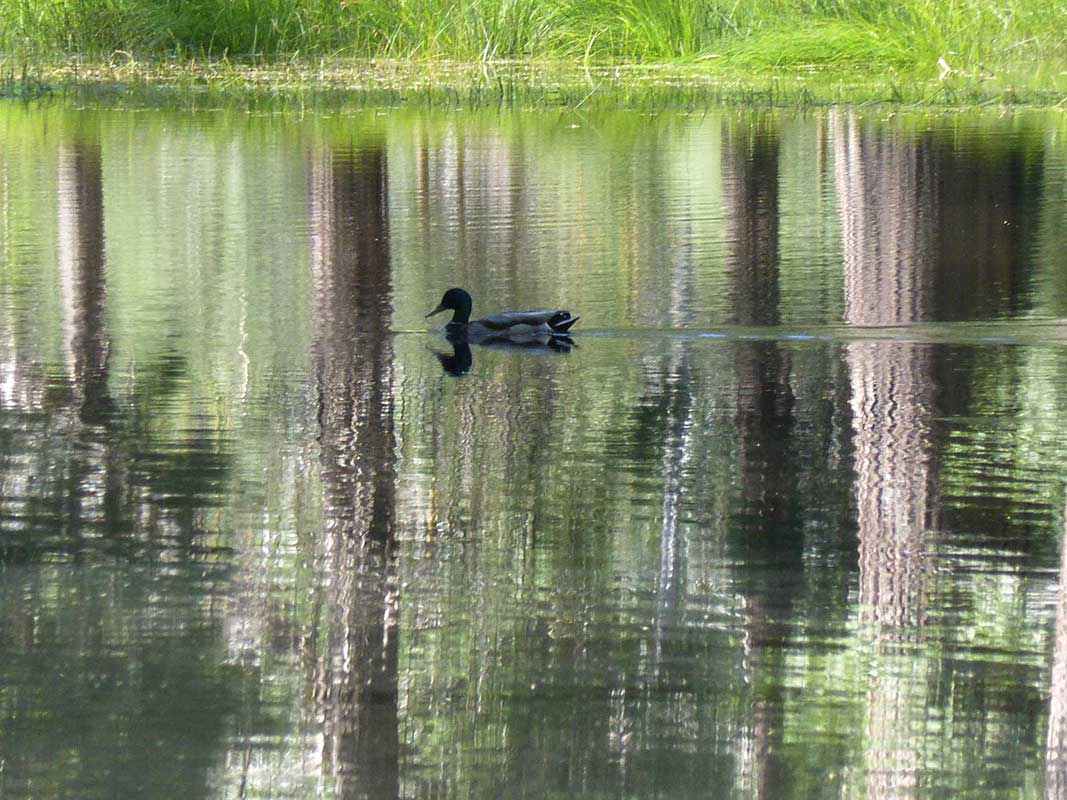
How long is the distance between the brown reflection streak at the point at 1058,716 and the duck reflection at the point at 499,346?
13.8ft

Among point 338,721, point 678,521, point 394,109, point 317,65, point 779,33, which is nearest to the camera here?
point 338,721

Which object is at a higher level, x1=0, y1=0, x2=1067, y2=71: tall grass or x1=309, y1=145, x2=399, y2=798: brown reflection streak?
x1=0, y1=0, x2=1067, y2=71: tall grass

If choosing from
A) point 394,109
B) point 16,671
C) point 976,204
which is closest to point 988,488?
point 16,671

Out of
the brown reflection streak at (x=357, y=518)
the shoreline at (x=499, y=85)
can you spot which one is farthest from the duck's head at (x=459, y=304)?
the shoreline at (x=499, y=85)

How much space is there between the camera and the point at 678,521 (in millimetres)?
6613

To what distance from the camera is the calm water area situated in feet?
16.1

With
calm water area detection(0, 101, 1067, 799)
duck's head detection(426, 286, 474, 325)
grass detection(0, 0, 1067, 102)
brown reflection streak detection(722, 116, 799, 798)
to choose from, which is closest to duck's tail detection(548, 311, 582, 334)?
calm water area detection(0, 101, 1067, 799)

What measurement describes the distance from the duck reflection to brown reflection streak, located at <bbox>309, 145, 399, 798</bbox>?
295 millimetres

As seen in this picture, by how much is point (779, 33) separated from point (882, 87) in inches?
79.1

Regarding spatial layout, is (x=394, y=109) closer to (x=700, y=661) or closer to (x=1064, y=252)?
(x=1064, y=252)

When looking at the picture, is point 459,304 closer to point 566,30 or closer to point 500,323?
point 500,323

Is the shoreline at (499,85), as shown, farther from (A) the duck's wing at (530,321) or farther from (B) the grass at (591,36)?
(A) the duck's wing at (530,321)

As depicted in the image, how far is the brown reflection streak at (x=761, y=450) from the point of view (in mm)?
4883

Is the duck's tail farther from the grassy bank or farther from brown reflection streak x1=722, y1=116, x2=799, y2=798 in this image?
the grassy bank
